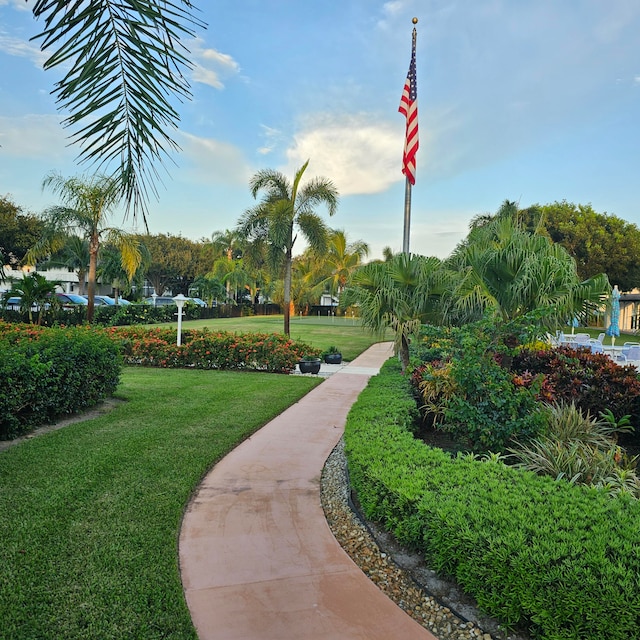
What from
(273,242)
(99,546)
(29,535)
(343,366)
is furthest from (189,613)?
(273,242)

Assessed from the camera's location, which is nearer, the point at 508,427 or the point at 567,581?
the point at 567,581

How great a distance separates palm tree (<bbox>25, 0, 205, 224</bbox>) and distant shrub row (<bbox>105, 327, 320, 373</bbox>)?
1001 cm

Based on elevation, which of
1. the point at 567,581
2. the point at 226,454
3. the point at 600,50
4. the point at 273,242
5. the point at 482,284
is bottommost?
the point at 226,454

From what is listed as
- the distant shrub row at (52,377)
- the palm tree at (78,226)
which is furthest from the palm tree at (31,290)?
the distant shrub row at (52,377)

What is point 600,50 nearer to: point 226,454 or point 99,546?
point 226,454

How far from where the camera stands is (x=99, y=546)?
3.03 m

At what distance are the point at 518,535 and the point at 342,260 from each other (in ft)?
111

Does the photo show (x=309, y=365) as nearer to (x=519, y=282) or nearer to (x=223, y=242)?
(x=519, y=282)

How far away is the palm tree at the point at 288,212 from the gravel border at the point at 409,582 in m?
Answer: 12.6

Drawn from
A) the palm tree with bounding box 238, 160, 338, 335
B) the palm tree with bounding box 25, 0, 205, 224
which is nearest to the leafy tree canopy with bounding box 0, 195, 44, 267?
the palm tree with bounding box 238, 160, 338, 335

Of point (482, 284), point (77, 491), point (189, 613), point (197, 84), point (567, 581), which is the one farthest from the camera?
point (482, 284)

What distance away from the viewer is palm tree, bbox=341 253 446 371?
7.32m

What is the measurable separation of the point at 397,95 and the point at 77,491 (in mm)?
11075

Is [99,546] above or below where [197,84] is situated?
below
